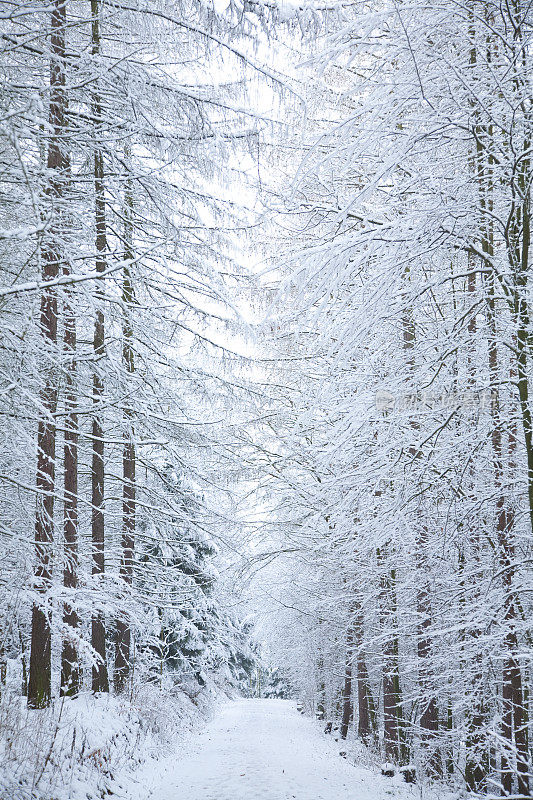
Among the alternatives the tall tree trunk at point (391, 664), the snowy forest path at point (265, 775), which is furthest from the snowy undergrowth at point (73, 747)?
the tall tree trunk at point (391, 664)

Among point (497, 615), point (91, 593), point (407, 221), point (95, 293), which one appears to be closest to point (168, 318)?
point (95, 293)

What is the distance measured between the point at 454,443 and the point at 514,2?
3.61 m

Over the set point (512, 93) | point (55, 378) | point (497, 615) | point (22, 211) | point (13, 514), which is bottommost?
point (497, 615)

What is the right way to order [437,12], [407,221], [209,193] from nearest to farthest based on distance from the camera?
[437,12], [407,221], [209,193]

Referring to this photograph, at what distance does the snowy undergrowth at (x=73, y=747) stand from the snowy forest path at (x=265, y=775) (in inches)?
25.5

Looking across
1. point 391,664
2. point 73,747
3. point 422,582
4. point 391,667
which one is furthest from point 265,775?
point 422,582

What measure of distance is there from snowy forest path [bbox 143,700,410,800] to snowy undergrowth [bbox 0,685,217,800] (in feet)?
2.13

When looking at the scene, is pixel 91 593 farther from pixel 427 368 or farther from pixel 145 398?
pixel 427 368

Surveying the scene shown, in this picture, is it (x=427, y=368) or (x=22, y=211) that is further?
(x=22, y=211)

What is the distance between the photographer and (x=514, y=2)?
3877mm

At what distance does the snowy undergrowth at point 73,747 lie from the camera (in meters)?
4.95

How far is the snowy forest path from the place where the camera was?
670 cm

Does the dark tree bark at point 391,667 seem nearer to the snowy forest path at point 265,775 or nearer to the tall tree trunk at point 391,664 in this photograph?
the tall tree trunk at point 391,664

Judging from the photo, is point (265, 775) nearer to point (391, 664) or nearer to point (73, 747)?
point (391, 664)
